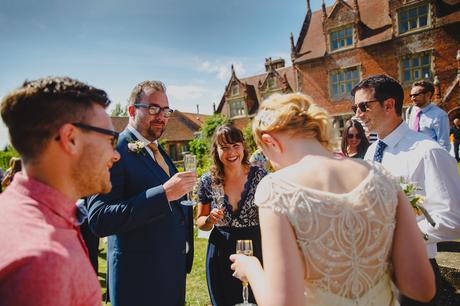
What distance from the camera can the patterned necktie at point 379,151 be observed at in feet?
9.54

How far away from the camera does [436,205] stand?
2312 mm

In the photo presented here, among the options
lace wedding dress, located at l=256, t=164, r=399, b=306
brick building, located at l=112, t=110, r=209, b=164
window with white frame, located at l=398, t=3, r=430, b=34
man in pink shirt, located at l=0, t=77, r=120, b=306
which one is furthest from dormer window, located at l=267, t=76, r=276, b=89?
man in pink shirt, located at l=0, t=77, r=120, b=306

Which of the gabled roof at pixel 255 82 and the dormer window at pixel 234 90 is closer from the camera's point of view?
the gabled roof at pixel 255 82

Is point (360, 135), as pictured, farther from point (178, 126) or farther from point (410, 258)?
point (178, 126)

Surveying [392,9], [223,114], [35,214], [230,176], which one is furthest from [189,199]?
[223,114]

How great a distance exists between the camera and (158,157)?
3.21 meters

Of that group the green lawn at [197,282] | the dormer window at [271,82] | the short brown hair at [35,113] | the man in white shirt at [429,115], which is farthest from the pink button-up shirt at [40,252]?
the dormer window at [271,82]

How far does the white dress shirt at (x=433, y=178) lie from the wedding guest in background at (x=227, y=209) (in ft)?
5.49

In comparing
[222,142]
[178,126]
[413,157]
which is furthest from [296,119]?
[178,126]

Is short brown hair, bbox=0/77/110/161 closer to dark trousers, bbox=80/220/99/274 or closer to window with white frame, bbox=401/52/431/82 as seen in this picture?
dark trousers, bbox=80/220/99/274

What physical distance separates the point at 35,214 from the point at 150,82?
227 cm

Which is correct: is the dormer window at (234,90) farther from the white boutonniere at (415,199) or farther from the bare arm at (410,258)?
the bare arm at (410,258)

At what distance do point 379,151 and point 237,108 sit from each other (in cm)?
2952

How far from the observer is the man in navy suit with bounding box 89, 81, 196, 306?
8.14ft
